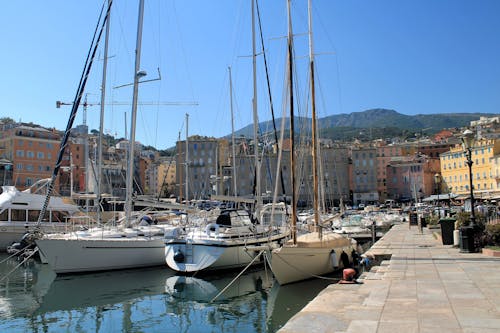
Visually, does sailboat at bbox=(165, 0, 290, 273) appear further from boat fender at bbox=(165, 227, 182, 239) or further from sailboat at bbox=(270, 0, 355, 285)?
sailboat at bbox=(270, 0, 355, 285)

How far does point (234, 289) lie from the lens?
19.9 metres

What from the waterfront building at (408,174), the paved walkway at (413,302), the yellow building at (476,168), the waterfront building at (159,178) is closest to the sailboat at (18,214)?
the paved walkway at (413,302)

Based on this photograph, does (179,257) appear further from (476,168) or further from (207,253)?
(476,168)

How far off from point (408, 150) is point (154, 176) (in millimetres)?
91730

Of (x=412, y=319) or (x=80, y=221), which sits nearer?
(x=412, y=319)

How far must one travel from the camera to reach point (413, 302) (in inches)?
404

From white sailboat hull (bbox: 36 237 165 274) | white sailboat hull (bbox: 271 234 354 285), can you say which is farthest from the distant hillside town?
white sailboat hull (bbox: 271 234 354 285)

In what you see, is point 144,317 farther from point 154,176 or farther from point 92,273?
point 154,176

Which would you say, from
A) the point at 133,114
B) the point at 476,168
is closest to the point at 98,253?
the point at 133,114

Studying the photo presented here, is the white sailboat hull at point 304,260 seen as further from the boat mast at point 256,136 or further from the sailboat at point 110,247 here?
the sailboat at point 110,247

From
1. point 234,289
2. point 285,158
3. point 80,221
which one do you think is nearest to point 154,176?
point 285,158

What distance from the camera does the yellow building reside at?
94.2m

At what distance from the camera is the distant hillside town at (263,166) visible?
88.3m

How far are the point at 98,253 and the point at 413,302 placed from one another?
18322mm
